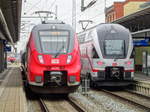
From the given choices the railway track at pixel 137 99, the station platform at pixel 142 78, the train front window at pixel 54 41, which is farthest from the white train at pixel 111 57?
the train front window at pixel 54 41

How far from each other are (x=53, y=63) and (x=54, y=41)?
1.15 meters

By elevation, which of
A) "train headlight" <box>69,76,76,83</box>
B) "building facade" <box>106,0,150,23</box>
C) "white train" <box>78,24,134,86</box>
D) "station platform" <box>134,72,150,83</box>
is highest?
"building facade" <box>106,0,150,23</box>

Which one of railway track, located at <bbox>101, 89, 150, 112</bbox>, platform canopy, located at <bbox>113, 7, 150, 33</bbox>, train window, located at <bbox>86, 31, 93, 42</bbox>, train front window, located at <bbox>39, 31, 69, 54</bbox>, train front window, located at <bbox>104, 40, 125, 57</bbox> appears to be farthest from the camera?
platform canopy, located at <bbox>113, 7, 150, 33</bbox>

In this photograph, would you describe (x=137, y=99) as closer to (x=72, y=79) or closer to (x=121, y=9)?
(x=72, y=79)

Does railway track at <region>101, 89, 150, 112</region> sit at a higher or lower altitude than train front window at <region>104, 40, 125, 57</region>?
lower

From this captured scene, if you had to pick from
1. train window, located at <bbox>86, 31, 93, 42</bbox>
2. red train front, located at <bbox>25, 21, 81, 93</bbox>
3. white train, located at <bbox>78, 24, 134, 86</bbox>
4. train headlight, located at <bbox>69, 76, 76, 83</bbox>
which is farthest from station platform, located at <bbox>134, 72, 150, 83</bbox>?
train headlight, located at <bbox>69, 76, 76, 83</bbox>

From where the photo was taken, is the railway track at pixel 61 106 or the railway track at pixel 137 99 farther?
the railway track at pixel 137 99

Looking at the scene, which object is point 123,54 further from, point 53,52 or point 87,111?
point 87,111

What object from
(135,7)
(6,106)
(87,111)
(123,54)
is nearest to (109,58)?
(123,54)

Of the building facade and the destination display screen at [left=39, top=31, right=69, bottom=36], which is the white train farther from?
the building facade

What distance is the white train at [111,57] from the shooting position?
57.9 ft

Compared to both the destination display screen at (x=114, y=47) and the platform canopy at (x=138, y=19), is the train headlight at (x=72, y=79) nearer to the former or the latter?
the destination display screen at (x=114, y=47)

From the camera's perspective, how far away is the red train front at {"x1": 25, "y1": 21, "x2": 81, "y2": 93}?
13508 mm

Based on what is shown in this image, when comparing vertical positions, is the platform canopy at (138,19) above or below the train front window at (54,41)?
above
